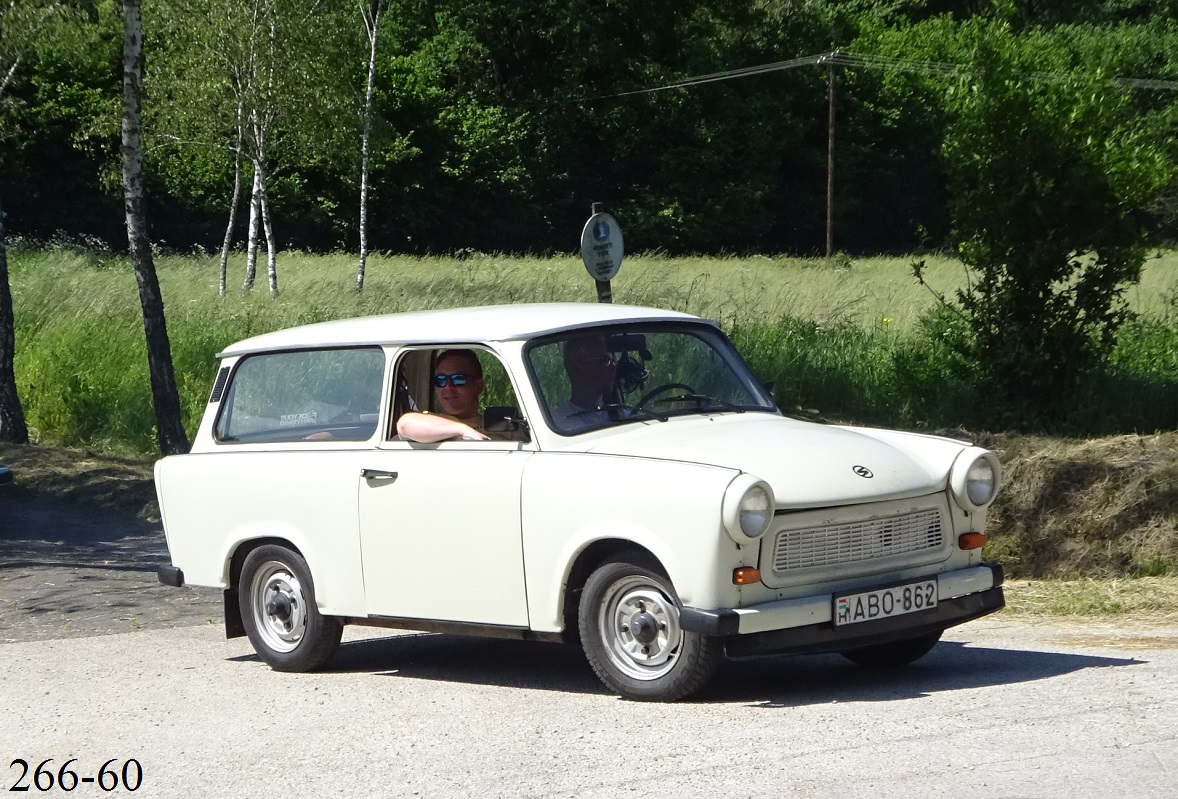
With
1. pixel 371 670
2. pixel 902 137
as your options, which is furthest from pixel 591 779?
pixel 902 137

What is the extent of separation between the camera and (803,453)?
653 cm

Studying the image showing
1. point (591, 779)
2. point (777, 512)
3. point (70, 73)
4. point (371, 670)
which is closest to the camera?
point (591, 779)

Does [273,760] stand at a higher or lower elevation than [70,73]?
lower

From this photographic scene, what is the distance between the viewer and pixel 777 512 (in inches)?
244

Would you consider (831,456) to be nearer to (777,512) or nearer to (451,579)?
(777,512)

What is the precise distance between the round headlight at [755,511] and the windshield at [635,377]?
45.0 inches

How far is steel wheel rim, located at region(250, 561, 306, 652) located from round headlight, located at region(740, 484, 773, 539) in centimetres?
281

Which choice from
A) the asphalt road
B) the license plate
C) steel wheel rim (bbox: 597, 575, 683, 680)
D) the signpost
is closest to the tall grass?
the signpost

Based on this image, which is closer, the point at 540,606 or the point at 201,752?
the point at 201,752

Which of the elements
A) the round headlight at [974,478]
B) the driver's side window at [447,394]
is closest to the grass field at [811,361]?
the round headlight at [974,478]

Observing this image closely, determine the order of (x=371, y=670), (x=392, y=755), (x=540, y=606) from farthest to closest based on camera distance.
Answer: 1. (x=371, y=670)
2. (x=540, y=606)
3. (x=392, y=755)

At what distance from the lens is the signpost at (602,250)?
1391 cm

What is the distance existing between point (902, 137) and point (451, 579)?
222 feet

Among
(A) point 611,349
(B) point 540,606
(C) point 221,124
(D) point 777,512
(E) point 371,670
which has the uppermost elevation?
(C) point 221,124
